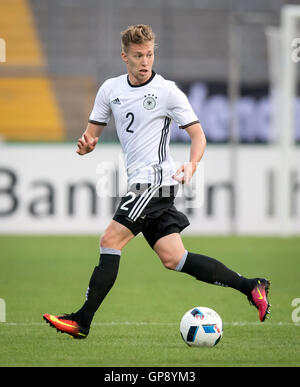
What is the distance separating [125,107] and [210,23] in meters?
12.8

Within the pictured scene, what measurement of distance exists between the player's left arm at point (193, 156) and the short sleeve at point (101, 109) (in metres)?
0.60

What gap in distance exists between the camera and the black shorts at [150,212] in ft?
19.7

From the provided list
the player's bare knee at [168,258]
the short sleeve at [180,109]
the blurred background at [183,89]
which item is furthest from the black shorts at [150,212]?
the blurred background at [183,89]

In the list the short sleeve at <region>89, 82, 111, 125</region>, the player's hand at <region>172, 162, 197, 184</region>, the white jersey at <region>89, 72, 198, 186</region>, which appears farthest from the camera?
the short sleeve at <region>89, 82, 111, 125</region>

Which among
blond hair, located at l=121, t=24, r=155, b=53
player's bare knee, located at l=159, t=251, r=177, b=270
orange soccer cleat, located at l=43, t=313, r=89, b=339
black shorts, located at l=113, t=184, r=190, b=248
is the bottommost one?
orange soccer cleat, located at l=43, t=313, r=89, b=339

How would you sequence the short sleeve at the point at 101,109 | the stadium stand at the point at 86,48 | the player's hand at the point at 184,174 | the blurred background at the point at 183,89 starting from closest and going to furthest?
the player's hand at the point at 184,174 < the short sleeve at the point at 101,109 < the blurred background at the point at 183,89 < the stadium stand at the point at 86,48

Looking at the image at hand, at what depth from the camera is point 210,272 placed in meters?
6.18

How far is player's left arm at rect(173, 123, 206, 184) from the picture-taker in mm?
5793

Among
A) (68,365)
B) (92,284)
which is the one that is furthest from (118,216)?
(68,365)

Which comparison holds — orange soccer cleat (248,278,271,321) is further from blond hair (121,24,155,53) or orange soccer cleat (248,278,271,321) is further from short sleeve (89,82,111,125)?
blond hair (121,24,155,53)

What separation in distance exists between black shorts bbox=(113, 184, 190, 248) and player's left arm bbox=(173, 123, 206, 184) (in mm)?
314

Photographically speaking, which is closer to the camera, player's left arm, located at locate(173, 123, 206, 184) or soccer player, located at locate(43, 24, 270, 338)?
player's left arm, located at locate(173, 123, 206, 184)

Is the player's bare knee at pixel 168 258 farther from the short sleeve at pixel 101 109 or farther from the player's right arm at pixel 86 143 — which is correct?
the short sleeve at pixel 101 109

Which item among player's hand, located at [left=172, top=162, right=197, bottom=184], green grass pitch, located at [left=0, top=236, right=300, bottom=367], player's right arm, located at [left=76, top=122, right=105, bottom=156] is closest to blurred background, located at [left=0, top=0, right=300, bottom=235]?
green grass pitch, located at [left=0, top=236, right=300, bottom=367]
